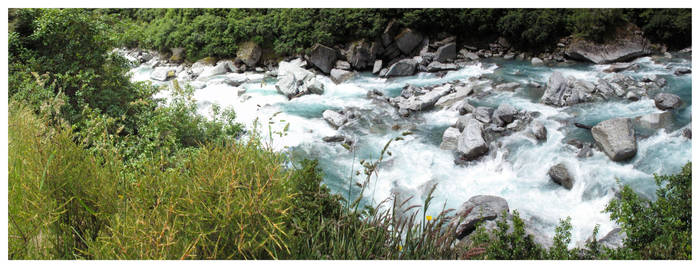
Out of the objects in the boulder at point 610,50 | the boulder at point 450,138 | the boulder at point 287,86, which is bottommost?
the boulder at point 450,138

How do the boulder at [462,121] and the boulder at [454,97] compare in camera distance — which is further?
the boulder at [454,97]

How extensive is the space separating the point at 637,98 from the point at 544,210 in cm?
245

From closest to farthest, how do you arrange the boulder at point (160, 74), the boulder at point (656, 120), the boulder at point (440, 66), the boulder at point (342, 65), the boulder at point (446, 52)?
the boulder at point (656, 120) → the boulder at point (160, 74) → the boulder at point (446, 52) → the boulder at point (440, 66) → the boulder at point (342, 65)

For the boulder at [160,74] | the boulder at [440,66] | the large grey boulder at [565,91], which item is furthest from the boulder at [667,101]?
the boulder at [160,74]

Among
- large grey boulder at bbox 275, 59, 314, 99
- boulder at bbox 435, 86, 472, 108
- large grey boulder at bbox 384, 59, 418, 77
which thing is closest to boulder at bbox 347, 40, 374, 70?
large grey boulder at bbox 384, 59, 418, 77

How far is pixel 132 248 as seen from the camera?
49.9 inches

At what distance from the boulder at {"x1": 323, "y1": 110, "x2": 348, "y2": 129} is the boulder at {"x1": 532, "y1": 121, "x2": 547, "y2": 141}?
6.61 ft

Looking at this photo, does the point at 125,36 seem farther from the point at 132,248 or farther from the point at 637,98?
the point at 637,98

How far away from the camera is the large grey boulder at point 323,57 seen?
6871 mm

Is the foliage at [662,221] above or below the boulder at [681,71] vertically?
below

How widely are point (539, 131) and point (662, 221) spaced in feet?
6.79

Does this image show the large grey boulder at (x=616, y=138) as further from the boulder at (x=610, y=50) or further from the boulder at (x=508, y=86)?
the boulder at (x=508, y=86)

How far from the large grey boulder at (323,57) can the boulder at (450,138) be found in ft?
11.2

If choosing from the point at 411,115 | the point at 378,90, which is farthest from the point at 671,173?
the point at 378,90
